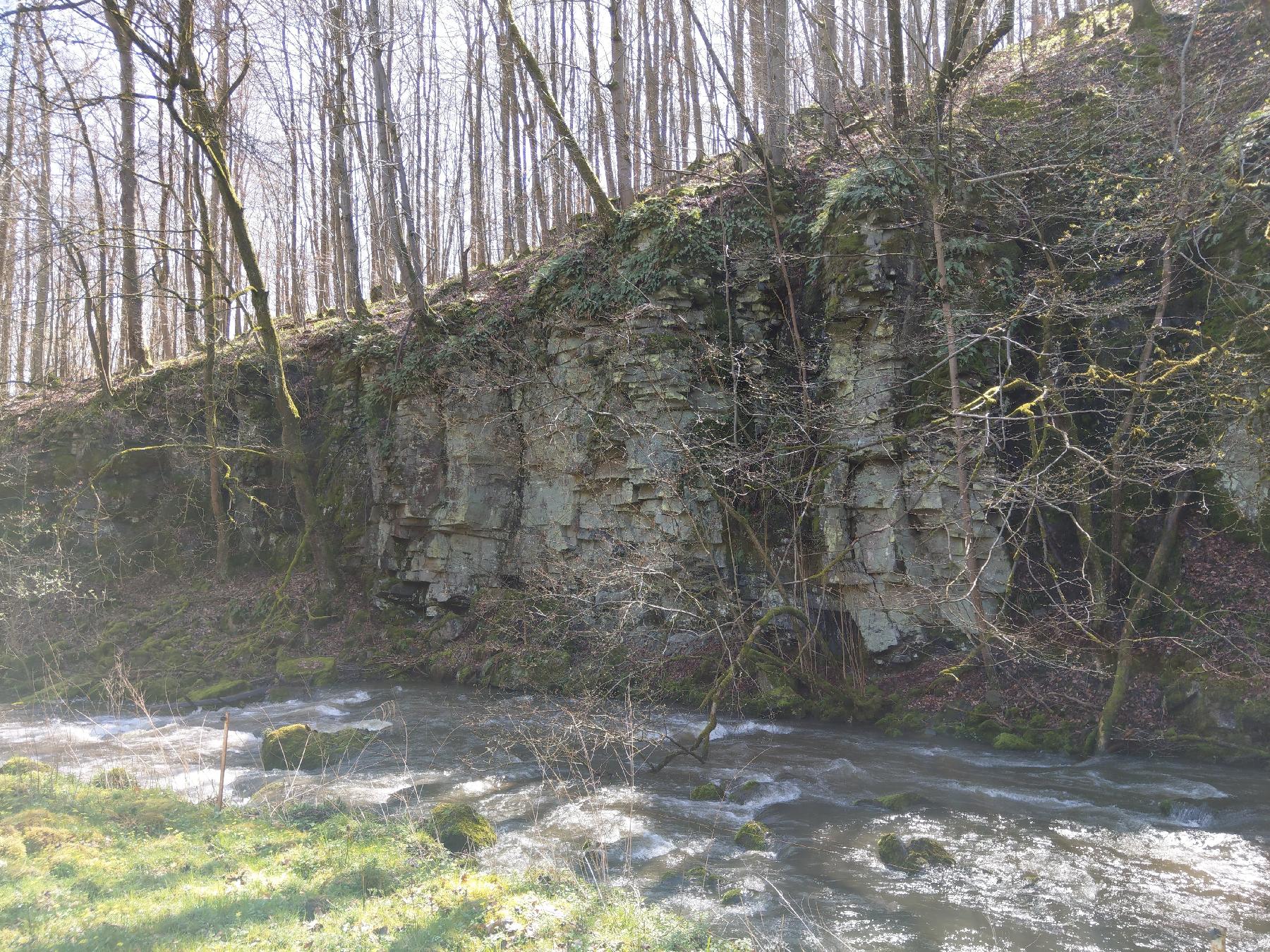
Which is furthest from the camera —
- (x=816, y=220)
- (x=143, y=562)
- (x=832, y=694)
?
A: (x=143, y=562)

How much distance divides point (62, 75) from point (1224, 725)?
53.5ft

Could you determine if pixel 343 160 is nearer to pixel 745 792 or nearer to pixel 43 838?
pixel 43 838

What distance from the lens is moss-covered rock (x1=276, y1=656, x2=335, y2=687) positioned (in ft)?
44.4

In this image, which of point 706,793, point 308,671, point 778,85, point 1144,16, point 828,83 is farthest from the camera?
point 828,83

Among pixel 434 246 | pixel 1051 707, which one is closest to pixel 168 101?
pixel 434 246

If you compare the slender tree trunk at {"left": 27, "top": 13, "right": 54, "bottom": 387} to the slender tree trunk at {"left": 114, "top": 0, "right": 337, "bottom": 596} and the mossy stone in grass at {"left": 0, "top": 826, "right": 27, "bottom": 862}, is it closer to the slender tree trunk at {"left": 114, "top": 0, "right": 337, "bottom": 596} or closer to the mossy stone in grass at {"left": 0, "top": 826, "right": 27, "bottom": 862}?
the slender tree trunk at {"left": 114, "top": 0, "right": 337, "bottom": 596}

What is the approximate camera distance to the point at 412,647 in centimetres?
1498

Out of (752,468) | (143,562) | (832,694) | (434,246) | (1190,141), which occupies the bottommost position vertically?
(832,694)

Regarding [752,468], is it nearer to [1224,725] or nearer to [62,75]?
[1224,725]

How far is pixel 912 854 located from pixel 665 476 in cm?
A: 675

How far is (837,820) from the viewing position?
751 cm

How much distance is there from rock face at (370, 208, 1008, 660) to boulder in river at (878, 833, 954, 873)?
9.76ft

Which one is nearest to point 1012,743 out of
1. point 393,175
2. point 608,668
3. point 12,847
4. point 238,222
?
point 608,668

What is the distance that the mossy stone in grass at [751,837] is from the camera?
271 inches
